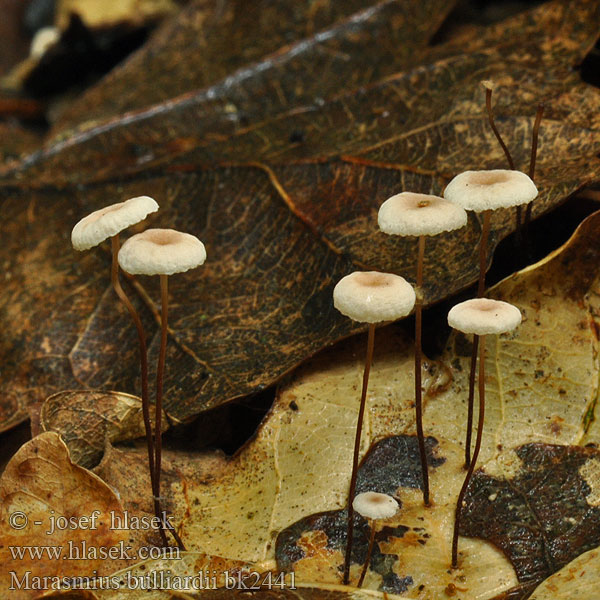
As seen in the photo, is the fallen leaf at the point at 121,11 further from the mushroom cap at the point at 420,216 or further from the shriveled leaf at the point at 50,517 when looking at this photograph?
the shriveled leaf at the point at 50,517

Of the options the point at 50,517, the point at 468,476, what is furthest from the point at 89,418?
the point at 468,476

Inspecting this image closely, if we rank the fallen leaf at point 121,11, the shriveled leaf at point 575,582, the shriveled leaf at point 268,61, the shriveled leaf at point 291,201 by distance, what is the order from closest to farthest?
the shriveled leaf at point 575,582, the shriveled leaf at point 291,201, the shriveled leaf at point 268,61, the fallen leaf at point 121,11

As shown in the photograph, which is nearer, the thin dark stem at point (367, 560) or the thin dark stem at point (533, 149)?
the thin dark stem at point (367, 560)

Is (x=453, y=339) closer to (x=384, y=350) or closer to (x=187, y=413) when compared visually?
(x=384, y=350)

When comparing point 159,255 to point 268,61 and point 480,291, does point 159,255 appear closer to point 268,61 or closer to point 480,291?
point 480,291

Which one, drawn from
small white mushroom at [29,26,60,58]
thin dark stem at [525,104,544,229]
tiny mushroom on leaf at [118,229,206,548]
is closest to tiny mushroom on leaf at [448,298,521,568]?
thin dark stem at [525,104,544,229]

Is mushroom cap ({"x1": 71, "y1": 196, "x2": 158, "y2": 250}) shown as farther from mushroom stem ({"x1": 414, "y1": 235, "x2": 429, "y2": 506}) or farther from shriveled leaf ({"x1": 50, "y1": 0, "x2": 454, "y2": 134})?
shriveled leaf ({"x1": 50, "y1": 0, "x2": 454, "y2": 134})

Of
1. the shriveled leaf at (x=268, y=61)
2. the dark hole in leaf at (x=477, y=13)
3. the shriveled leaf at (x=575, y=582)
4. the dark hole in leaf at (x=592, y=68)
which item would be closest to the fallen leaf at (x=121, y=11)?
the shriveled leaf at (x=268, y=61)
